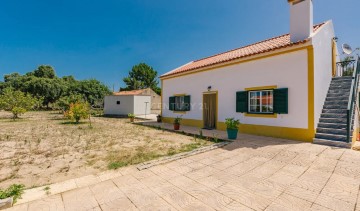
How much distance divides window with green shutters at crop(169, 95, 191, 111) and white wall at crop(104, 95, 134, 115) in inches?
413

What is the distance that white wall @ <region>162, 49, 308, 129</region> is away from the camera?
7367 millimetres

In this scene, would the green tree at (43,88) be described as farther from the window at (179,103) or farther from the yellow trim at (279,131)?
the yellow trim at (279,131)

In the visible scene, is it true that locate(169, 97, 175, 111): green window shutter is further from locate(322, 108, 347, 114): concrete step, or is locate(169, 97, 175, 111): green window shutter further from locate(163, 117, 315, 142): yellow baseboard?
locate(322, 108, 347, 114): concrete step

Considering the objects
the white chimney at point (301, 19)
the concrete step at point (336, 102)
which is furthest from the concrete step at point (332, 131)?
the white chimney at point (301, 19)

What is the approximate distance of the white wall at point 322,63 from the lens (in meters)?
7.41

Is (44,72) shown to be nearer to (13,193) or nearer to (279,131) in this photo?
(13,193)

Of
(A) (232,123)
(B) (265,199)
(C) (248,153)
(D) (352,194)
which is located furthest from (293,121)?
(B) (265,199)

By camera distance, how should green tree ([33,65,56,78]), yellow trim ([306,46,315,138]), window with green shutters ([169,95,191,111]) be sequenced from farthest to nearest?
green tree ([33,65,56,78])
window with green shutters ([169,95,191,111])
yellow trim ([306,46,315,138])

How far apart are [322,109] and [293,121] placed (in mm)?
1668

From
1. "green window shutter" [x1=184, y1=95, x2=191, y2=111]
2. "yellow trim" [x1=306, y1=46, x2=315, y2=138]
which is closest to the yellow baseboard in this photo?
"yellow trim" [x1=306, y1=46, x2=315, y2=138]

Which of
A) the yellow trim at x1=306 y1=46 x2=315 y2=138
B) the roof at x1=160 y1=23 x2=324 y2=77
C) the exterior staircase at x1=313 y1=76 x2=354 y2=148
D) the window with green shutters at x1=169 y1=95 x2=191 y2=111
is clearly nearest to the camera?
the exterior staircase at x1=313 y1=76 x2=354 y2=148

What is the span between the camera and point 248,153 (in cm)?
586

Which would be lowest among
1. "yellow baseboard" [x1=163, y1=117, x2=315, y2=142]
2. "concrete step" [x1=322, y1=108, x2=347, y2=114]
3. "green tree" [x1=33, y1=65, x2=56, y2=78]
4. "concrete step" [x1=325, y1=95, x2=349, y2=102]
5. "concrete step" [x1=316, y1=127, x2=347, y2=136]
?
"yellow baseboard" [x1=163, y1=117, x2=315, y2=142]

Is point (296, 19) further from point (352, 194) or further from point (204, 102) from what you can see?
point (352, 194)
